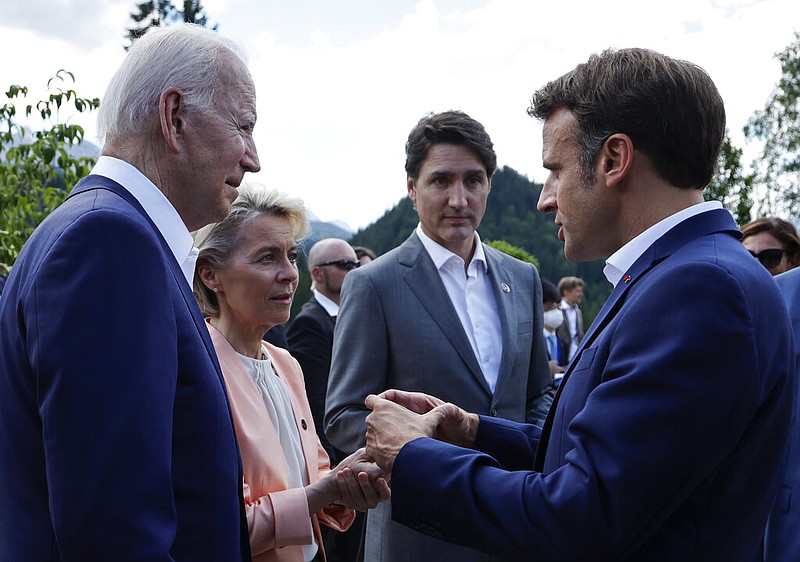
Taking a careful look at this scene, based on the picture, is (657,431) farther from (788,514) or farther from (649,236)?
(788,514)

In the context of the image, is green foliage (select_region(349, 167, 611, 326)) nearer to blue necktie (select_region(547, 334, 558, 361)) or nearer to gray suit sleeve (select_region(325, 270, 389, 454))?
blue necktie (select_region(547, 334, 558, 361))

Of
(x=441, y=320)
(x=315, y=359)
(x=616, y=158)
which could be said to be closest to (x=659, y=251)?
(x=616, y=158)

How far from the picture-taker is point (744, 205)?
55.0 ft

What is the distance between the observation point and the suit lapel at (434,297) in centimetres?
353

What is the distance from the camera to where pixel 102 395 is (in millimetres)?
1543

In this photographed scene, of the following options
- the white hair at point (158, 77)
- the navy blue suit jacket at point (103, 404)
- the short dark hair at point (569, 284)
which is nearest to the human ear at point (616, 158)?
the white hair at point (158, 77)

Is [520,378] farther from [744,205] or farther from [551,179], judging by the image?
[744,205]

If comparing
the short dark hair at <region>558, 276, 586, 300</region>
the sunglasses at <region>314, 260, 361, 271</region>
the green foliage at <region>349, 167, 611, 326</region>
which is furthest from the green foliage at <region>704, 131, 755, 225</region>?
the green foliage at <region>349, 167, 611, 326</region>

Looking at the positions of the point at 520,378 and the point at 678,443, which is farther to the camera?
the point at 520,378

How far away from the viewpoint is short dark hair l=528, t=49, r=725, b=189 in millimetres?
2076

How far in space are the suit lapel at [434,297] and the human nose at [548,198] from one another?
1.17 meters

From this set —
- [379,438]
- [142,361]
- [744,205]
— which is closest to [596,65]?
[379,438]

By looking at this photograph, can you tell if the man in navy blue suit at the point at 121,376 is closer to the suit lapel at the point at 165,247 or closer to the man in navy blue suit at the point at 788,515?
the suit lapel at the point at 165,247

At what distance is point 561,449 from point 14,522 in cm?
126
